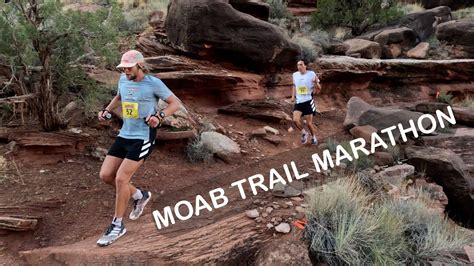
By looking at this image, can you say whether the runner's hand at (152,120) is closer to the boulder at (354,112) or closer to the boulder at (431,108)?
the boulder at (354,112)

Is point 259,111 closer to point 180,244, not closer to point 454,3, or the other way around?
point 180,244

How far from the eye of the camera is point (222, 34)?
9508 millimetres

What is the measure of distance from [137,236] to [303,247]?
71.6 inches

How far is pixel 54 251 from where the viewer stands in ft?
13.2

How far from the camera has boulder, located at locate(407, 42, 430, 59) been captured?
617 inches

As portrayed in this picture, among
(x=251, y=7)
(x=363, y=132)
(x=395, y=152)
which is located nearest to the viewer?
(x=395, y=152)

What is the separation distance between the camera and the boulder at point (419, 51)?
15672mm

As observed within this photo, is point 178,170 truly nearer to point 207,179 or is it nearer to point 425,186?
point 207,179

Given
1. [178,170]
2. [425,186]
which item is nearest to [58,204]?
[178,170]

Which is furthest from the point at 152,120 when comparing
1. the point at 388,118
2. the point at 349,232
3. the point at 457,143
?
the point at 457,143

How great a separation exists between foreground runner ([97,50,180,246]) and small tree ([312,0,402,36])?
1530 cm

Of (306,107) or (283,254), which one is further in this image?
(306,107)

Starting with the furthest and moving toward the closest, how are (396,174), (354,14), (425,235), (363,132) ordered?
1. (354,14)
2. (363,132)
3. (396,174)
4. (425,235)

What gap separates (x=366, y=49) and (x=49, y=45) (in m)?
11.9
